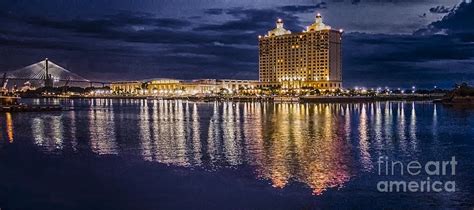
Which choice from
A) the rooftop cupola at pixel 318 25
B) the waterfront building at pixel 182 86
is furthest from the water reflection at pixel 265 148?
the waterfront building at pixel 182 86

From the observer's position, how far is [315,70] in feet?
366

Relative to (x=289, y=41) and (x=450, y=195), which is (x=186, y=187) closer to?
(x=450, y=195)

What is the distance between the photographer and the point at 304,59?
4441 inches

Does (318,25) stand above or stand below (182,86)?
above

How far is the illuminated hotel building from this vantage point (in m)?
111

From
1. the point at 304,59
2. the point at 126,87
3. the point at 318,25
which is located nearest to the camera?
the point at 304,59

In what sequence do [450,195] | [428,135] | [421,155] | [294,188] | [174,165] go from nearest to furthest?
[450,195]
[294,188]
[174,165]
[421,155]
[428,135]

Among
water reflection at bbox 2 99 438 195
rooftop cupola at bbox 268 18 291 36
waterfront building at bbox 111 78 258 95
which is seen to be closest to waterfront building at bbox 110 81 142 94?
waterfront building at bbox 111 78 258 95

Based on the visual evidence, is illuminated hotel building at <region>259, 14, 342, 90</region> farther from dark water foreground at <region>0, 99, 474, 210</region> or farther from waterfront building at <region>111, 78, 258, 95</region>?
dark water foreground at <region>0, 99, 474, 210</region>

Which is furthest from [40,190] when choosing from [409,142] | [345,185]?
[409,142]

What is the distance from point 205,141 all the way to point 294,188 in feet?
33.1

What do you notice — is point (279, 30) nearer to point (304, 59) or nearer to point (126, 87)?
point (304, 59)

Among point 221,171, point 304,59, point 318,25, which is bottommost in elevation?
point 221,171

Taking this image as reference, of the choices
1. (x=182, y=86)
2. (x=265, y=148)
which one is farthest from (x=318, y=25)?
(x=265, y=148)
